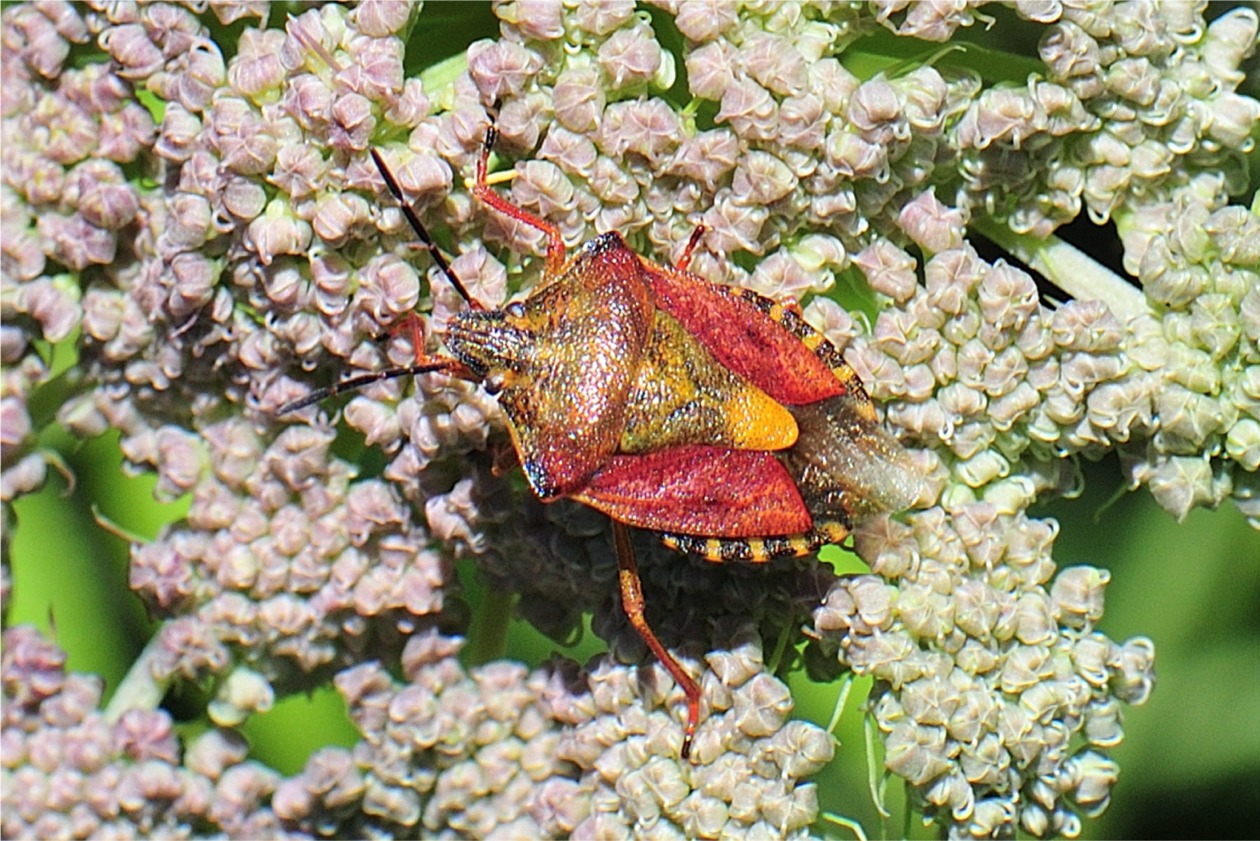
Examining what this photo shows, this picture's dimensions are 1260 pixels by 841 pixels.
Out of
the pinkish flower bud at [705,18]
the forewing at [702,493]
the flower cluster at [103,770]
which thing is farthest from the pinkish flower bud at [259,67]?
the flower cluster at [103,770]

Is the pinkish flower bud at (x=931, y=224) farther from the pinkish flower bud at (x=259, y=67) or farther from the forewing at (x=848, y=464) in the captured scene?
the pinkish flower bud at (x=259, y=67)

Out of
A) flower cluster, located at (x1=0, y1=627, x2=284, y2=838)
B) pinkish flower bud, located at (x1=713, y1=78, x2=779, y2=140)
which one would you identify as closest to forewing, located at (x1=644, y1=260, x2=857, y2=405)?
pinkish flower bud, located at (x1=713, y1=78, x2=779, y2=140)

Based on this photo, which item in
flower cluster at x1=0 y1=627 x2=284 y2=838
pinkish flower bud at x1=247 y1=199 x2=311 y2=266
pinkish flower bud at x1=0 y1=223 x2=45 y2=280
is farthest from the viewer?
flower cluster at x1=0 y1=627 x2=284 y2=838

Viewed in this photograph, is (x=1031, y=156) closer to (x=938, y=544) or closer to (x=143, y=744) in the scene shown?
(x=938, y=544)

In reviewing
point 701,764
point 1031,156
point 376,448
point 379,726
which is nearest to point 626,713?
point 701,764

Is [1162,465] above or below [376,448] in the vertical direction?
above

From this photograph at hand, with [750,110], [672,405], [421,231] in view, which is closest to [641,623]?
[672,405]

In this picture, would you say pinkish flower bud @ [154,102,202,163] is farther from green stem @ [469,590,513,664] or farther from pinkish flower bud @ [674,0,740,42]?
green stem @ [469,590,513,664]
